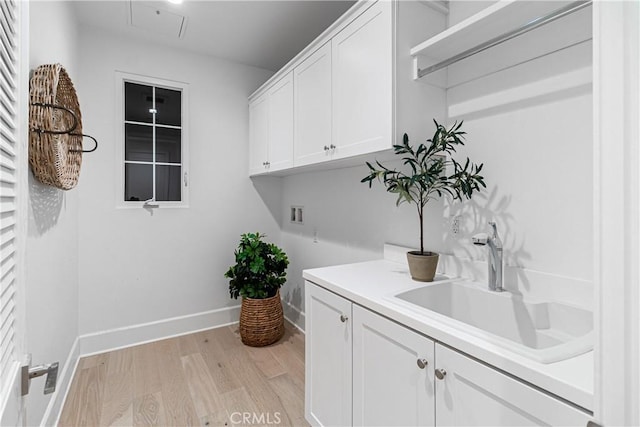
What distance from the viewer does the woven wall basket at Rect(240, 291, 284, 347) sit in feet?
8.70

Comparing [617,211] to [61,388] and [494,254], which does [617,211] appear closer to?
[494,254]

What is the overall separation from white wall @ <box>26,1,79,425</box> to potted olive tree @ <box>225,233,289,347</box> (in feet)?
3.77

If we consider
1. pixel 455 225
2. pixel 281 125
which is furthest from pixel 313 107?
pixel 455 225

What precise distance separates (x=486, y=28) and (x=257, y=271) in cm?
219

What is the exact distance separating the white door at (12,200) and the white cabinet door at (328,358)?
3.49 feet

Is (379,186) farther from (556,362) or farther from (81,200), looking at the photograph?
(81,200)

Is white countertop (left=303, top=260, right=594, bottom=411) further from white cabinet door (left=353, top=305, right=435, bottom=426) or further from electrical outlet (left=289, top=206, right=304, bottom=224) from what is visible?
electrical outlet (left=289, top=206, right=304, bottom=224)

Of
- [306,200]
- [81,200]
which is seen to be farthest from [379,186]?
[81,200]

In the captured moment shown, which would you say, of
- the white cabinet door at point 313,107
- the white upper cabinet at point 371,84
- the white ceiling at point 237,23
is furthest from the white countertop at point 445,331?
the white ceiling at point 237,23

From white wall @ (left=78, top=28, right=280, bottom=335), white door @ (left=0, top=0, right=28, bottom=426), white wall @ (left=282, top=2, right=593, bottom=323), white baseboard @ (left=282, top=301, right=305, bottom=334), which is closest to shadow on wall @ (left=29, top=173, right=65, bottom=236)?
white door @ (left=0, top=0, right=28, bottom=426)

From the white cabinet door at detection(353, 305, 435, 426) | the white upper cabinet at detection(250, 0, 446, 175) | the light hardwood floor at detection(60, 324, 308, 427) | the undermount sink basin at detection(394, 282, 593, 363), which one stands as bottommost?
the light hardwood floor at detection(60, 324, 308, 427)

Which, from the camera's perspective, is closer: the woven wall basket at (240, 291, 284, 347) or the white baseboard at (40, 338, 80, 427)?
the white baseboard at (40, 338, 80, 427)

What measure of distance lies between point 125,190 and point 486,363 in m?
2.88

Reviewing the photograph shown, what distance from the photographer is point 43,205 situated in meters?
1.51
